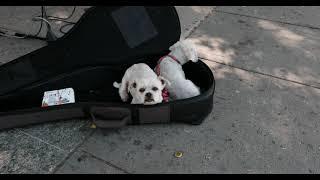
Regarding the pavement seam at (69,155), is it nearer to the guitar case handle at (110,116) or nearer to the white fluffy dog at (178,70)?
the guitar case handle at (110,116)

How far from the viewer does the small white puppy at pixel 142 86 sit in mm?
2484

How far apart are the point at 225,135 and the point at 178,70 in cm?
61

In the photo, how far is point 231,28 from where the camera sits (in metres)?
4.10

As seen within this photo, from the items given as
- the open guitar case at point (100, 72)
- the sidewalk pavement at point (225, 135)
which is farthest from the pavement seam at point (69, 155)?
the open guitar case at point (100, 72)

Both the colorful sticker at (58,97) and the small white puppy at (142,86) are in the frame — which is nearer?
the small white puppy at (142,86)

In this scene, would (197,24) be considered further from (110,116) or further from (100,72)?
(110,116)

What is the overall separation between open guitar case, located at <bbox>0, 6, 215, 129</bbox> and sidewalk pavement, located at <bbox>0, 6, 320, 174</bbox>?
12 centimetres

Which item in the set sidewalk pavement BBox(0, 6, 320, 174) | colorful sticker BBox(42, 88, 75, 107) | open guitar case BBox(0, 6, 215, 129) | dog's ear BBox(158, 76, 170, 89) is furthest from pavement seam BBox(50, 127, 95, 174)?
dog's ear BBox(158, 76, 170, 89)

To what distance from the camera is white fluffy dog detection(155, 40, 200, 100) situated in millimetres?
2682

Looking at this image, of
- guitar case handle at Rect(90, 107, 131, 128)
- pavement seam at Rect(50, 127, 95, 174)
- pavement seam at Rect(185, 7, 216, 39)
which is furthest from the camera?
pavement seam at Rect(185, 7, 216, 39)

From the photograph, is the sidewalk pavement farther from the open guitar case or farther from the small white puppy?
the small white puppy

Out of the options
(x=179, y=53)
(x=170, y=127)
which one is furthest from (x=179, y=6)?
(x=170, y=127)

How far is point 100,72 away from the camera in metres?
2.91

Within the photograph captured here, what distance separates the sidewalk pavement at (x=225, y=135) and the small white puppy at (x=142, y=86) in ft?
0.89
